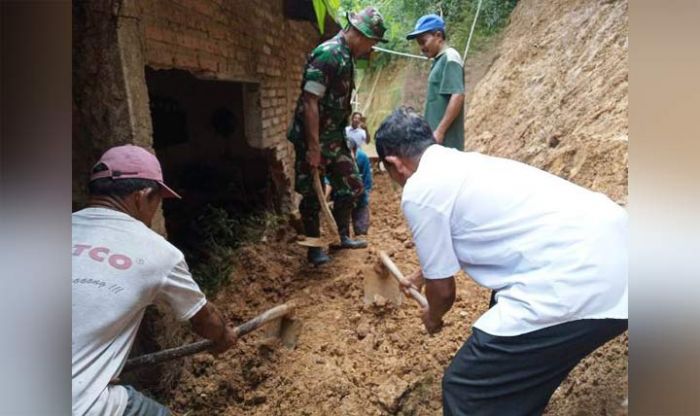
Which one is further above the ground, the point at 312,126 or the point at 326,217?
the point at 312,126

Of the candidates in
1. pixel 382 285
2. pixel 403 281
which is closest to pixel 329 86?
pixel 382 285

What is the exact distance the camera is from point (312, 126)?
271 centimetres

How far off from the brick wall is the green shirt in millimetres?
1090

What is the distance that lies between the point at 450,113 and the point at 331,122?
0.77m

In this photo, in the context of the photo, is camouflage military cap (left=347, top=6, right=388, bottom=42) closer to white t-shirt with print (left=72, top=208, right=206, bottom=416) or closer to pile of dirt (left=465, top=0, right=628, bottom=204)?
pile of dirt (left=465, top=0, right=628, bottom=204)

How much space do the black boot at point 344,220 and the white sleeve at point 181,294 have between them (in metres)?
1.64

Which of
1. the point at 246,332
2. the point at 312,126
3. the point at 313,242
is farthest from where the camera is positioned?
the point at 313,242

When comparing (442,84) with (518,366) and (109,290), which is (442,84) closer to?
(518,366)

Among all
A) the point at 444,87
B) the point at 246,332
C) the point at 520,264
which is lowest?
the point at 246,332

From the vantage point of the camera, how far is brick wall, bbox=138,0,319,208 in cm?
205

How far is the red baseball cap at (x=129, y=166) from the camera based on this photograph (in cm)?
142

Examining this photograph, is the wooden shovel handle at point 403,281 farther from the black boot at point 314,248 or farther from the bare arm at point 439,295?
the black boot at point 314,248
